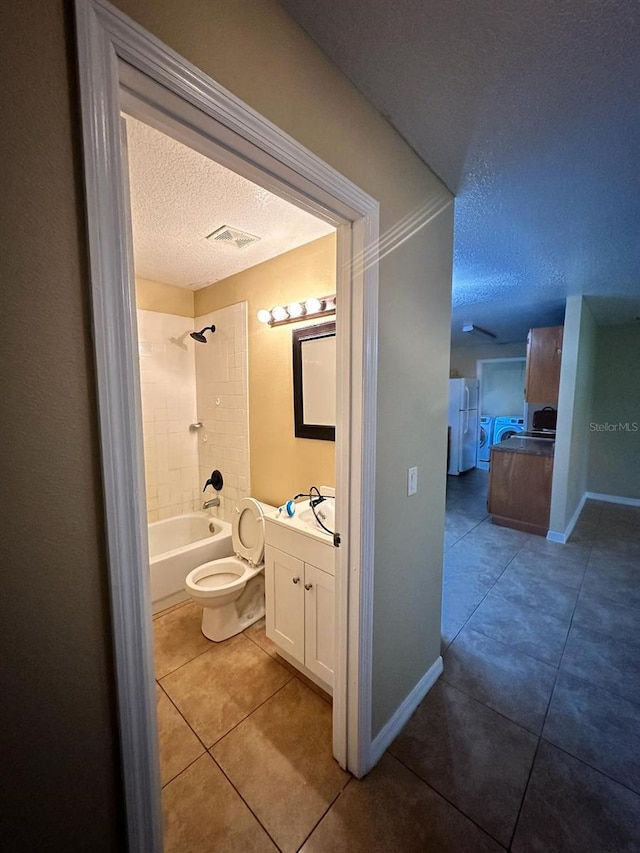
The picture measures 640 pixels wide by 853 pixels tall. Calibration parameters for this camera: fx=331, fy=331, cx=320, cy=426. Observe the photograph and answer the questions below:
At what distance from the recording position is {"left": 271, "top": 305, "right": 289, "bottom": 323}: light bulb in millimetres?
2189

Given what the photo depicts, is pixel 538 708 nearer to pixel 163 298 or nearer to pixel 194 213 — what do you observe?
pixel 194 213

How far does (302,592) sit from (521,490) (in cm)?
305

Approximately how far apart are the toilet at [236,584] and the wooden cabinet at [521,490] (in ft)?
9.55

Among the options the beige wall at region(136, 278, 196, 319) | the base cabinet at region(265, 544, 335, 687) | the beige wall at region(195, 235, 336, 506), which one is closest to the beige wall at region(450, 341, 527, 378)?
the beige wall at region(195, 235, 336, 506)

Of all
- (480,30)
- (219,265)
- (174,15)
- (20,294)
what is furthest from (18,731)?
(219,265)

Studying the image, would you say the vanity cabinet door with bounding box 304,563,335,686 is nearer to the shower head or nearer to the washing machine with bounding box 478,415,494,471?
the shower head

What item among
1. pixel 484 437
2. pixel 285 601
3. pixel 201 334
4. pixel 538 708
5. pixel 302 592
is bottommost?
pixel 538 708

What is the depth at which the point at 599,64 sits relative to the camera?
3.07 feet

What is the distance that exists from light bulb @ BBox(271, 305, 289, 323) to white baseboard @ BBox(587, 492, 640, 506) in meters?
5.28

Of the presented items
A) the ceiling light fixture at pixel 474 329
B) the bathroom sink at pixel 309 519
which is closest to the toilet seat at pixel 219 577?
the bathroom sink at pixel 309 519

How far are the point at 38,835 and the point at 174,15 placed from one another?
4.82ft

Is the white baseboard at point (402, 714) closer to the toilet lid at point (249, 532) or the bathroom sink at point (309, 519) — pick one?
the bathroom sink at point (309, 519)

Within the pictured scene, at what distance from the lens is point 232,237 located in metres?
1.97

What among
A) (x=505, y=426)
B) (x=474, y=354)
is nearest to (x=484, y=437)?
(x=505, y=426)
